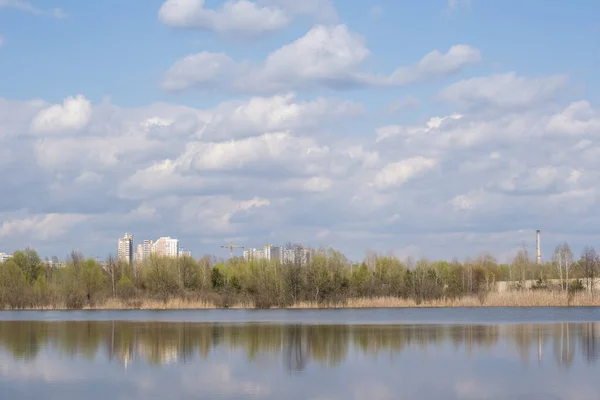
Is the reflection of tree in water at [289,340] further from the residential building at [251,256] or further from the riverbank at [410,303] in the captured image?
the residential building at [251,256]

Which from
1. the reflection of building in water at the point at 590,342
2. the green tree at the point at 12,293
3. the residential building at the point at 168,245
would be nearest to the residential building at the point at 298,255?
the green tree at the point at 12,293

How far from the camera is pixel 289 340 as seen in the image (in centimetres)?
2903

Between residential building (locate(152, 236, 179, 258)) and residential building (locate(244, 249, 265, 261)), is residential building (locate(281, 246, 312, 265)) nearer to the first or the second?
residential building (locate(244, 249, 265, 261))

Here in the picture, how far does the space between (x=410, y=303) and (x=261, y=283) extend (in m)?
11.9

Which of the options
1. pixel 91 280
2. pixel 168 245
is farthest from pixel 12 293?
pixel 168 245

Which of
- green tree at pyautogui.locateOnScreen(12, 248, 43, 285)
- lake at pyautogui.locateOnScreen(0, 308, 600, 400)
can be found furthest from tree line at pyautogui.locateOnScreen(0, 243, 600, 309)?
lake at pyautogui.locateOnScreen(0, 308, 600, 400)

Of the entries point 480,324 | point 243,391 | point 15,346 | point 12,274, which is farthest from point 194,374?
point 12,274

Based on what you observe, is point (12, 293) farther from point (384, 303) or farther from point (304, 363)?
point (304, 363)

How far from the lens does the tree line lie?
63969mm

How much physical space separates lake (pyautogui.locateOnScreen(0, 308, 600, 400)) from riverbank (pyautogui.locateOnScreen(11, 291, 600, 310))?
21139 millimetres

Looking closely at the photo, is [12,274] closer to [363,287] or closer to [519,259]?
[363,287]

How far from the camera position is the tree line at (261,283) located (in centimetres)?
6397

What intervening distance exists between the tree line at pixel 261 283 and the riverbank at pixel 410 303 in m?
0.46

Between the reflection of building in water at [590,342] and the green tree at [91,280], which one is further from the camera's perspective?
the green tree at [91,280]
